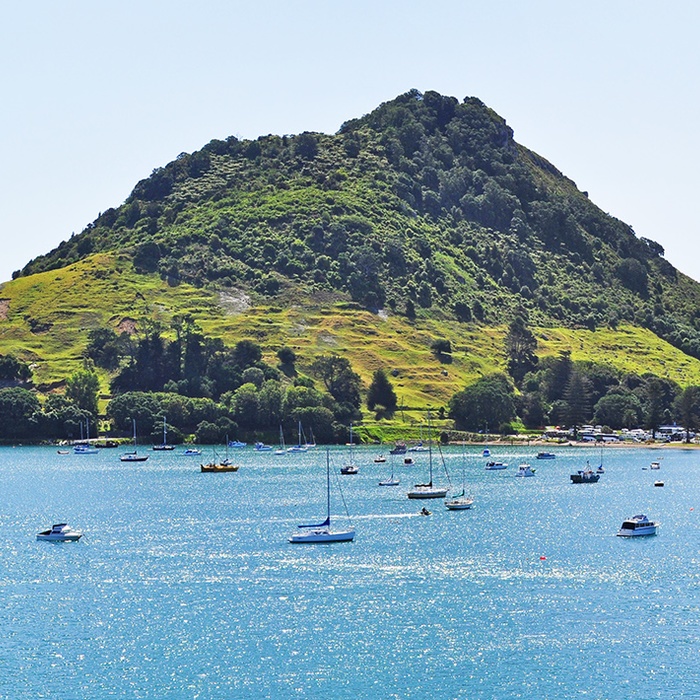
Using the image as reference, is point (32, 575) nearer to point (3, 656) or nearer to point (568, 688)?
point (3, 656)

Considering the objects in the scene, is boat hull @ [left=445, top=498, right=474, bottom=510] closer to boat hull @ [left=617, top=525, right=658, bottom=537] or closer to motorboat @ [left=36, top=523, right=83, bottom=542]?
boat hull @ [left=617, top=525, right=658, bottom=537]

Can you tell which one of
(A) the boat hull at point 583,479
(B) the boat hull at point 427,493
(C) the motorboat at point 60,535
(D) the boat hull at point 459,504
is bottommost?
(C) the motorboat at point 60,535

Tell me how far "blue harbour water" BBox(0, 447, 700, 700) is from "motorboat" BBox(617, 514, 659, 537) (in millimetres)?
1886

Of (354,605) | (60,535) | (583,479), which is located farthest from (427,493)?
(354,605)

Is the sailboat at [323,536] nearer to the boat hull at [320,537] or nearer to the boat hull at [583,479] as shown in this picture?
the boat hull at [320,537]

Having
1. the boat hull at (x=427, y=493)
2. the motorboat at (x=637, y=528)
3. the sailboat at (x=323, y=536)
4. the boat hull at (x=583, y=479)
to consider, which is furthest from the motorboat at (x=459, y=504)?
the boat hull at (x=583, y=479)

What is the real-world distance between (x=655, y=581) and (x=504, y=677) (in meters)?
31.9

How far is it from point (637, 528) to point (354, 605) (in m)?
44.9

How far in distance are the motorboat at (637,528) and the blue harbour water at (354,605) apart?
74.3 inches

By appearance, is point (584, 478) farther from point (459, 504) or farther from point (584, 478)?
point (459, 504)

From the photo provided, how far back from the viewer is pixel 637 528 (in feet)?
419

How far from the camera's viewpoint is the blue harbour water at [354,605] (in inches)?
2891

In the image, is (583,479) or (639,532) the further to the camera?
(583,479)

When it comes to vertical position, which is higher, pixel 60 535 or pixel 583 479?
pixel 583 479
